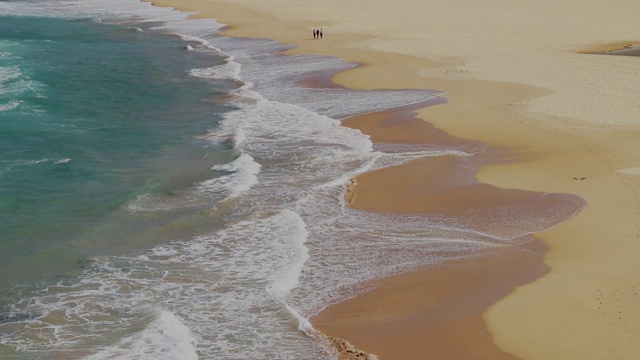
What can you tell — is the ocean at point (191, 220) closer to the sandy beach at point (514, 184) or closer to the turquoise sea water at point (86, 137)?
the turquoise sea water at point (86, 137)

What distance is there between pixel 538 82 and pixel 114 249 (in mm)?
21150

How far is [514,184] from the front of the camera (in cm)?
2098

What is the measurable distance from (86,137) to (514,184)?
559 inches

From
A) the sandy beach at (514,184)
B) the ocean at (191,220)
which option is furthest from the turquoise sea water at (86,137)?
the sandy beach at (514,184)

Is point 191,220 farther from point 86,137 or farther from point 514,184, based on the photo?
point 86,137

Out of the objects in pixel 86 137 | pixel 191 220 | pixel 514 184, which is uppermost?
pixel 514 184

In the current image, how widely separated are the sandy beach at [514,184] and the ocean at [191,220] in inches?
34.4

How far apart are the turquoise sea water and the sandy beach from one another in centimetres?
593

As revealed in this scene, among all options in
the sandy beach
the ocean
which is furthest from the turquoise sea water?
the sandy beach

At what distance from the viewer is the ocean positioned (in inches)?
547

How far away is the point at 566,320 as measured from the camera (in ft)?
43.5

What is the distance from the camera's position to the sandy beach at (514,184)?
13.2 metres

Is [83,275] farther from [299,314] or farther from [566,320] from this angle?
[566,320]

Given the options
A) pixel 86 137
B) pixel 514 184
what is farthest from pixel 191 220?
pixel 86 137
